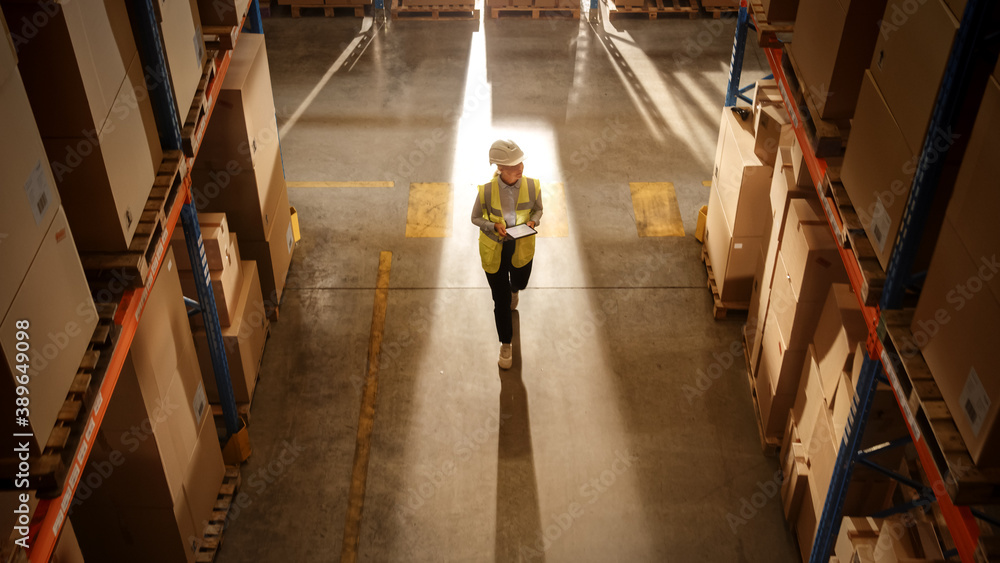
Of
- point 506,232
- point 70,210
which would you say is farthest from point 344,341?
point 70,210

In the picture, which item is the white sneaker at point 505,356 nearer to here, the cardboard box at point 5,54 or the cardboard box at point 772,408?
the cardboard box at point 772,408

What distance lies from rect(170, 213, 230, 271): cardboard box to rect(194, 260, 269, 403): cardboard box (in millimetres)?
496

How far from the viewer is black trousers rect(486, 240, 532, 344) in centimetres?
705

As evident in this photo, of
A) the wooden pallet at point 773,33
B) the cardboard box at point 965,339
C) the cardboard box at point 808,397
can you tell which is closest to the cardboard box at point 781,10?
the wooden pallet at point 773,33

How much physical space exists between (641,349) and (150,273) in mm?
4454

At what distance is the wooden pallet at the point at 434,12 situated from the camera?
1339 cm

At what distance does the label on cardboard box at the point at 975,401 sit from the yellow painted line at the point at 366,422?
4.15 metres

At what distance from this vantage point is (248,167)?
23.6 feet

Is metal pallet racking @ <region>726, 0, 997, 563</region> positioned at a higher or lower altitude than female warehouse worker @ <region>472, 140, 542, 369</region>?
higher

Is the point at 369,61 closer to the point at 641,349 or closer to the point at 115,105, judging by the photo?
the point at 641,349

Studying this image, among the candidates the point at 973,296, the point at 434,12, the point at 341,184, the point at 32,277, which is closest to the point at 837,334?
the point at 973,296

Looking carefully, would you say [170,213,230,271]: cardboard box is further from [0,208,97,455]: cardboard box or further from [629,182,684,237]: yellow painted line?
[629,182,684,237]: yellow painted line

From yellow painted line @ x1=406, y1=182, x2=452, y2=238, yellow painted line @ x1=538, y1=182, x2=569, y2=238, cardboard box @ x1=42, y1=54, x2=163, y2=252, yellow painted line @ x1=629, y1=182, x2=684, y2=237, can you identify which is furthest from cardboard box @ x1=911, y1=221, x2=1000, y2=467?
yellow painted line @ x1=406, y1=182, x2=452, y2=238

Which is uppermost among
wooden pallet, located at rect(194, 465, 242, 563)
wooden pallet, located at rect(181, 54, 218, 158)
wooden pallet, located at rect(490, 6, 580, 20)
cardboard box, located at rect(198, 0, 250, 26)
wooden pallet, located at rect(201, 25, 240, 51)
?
cardboard box, located at rect(198, 0, 250, 26)
